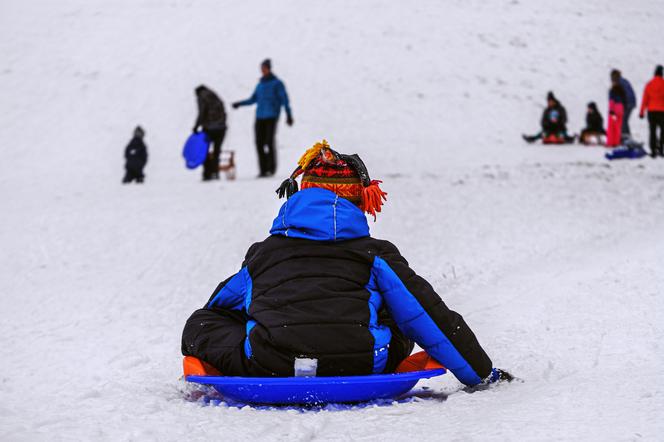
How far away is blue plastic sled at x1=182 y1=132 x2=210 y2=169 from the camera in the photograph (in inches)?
508

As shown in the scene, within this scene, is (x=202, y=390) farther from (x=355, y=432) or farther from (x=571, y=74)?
(x=571, y=74)

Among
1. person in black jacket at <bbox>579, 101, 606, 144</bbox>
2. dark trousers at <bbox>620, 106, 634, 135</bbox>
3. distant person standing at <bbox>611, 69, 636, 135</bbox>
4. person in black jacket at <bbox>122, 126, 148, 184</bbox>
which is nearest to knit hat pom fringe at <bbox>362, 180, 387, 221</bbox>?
person in black jacket at <bbox>122, 126, 148, 184</bbox>

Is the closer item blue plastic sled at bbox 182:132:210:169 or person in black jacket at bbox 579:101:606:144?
blue plastic sled at bbox 182:132:210:169

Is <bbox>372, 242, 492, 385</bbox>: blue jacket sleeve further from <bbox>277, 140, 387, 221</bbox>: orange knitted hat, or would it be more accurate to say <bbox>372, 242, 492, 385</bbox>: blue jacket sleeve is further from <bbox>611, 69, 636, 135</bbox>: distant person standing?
<bbox>611, 69, 636, 135</bbox>: distant person standing

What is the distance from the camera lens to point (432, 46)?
25.5 m

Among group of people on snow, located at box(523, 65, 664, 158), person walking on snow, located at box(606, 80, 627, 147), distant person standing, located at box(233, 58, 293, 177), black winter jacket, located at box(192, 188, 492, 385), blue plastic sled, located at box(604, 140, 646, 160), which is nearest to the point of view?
black winter jacket, located at box(192, 188, 492, 385)

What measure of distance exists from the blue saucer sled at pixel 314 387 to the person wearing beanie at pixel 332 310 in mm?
99

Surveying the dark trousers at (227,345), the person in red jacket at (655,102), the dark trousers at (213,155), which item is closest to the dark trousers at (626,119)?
the person in red jacket at (655,102)

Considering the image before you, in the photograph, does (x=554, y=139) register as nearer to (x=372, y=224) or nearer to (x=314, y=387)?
(x=372, y=224)

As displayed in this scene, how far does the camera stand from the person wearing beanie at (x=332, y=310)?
3150 mm

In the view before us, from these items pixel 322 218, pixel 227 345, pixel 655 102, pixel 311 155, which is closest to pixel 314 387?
pixel 227 345

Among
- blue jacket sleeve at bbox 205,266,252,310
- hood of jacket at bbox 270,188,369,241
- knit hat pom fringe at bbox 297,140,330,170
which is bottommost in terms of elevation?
blue jacket sleeve at bbox 205,266,252,310

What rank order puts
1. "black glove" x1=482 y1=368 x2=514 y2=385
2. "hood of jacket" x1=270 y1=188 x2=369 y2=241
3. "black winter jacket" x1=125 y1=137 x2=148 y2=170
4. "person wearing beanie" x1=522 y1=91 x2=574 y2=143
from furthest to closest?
"person wearing beanie" x1=522 y1=91 x2=574 y2=143, "black winter jacket" x1=125 y1=137 x2=148 y2=170, "black glove" x1=482 y1=368 x2=514 y2=385, "hood of jacket" x1=270 y1=188 x2=369 y2=241

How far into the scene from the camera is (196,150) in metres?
12.9
